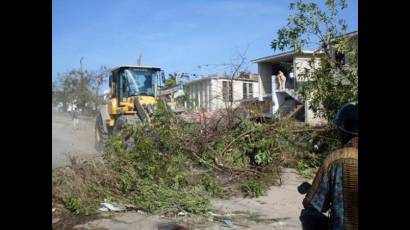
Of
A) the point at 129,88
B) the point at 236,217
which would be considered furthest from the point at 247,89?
the point at 236,217

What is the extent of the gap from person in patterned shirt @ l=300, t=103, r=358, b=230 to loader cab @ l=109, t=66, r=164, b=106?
1181cm

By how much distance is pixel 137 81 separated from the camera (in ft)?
46.2

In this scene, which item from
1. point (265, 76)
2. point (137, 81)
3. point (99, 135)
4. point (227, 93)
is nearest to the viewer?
Answer: point (227, 93)

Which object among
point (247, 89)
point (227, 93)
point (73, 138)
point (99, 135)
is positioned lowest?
point (73, 138)

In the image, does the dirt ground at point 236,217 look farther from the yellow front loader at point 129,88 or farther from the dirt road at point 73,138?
the dirt road at point 73,138

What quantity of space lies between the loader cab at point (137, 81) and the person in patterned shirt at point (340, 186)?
1181cm

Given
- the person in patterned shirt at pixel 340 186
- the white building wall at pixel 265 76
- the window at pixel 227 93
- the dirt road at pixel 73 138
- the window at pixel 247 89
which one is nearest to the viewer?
the person in patterned shirt at pixel 340 186

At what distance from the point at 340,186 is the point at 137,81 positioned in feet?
40.5

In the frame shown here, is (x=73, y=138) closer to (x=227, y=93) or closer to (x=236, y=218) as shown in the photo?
(x=227, y=93)

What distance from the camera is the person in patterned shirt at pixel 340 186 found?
7.09 feet

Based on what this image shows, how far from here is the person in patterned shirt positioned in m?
2.16

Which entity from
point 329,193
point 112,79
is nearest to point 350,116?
point 329,193

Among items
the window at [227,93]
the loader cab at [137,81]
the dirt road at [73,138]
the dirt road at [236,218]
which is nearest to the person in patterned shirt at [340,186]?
the dirt road at [236,218]

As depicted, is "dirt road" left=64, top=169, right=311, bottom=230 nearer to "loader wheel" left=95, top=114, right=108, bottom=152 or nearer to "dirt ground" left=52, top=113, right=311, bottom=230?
"dirt ground" left=52, top=113, right=311, bottom=230
